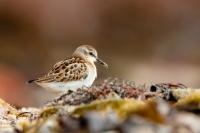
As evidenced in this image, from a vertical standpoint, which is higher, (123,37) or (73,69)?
(123,37)

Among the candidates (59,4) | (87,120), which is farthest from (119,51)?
(87,120)

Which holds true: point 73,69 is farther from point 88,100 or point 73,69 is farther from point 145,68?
point 145,68

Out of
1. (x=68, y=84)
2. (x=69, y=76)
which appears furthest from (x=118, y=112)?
(x=69, y=76)

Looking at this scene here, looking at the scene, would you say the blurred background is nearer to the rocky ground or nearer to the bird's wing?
the bird's wing

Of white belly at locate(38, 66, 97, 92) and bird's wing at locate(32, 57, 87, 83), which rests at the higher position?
bird's wing at locate(32, 57, 87, 83)

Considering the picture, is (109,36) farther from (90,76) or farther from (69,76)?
(69,76)

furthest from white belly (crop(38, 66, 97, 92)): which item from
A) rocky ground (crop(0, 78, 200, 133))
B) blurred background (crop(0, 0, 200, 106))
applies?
blurred background (crop(0, 0, 200, 106))
